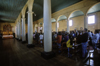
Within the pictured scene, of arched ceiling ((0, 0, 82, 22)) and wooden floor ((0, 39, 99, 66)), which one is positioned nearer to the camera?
wooden floor ((0, 39, 99, 66))

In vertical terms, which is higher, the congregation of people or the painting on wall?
the painting on wall

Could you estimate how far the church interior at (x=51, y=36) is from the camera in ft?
11.0

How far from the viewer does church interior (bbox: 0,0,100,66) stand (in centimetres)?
336

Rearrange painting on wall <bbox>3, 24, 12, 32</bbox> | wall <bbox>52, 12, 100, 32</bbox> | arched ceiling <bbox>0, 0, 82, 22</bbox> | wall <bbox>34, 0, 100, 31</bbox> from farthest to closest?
painting on wall <bbox>3, 24, 12, 32</bbox> → wall <bbox>52, 12, 100, 32</bbox> → wall <bbox>34, 0, 100, 31</bbox> → arched ceiling <bbox>0, 0, 82, 22</bbox>

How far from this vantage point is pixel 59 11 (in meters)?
13.6

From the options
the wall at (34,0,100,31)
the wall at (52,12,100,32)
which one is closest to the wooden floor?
the wall at (34,0,100,31)

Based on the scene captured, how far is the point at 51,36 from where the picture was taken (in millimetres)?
3812

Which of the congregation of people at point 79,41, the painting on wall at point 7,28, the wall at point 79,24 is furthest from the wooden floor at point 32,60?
the painting on wall at point 7,28

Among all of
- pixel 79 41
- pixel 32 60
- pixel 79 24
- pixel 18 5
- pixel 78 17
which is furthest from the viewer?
pixel 78 17

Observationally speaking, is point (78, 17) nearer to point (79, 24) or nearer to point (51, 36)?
point (79, 24)

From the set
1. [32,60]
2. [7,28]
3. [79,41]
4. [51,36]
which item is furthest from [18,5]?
[7,28]

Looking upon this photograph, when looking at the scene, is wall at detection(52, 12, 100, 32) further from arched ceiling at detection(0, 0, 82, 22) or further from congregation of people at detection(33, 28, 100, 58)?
congregation of people at detection(33, 28, 100, 58)

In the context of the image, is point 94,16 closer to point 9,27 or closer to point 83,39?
point 83,39

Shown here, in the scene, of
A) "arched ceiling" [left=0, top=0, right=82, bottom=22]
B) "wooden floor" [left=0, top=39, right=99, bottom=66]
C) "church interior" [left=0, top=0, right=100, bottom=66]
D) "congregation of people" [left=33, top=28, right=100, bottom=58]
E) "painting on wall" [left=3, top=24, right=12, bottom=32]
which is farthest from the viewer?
"painting on wall" [left=3, top=24, right=12, bottom=32]
